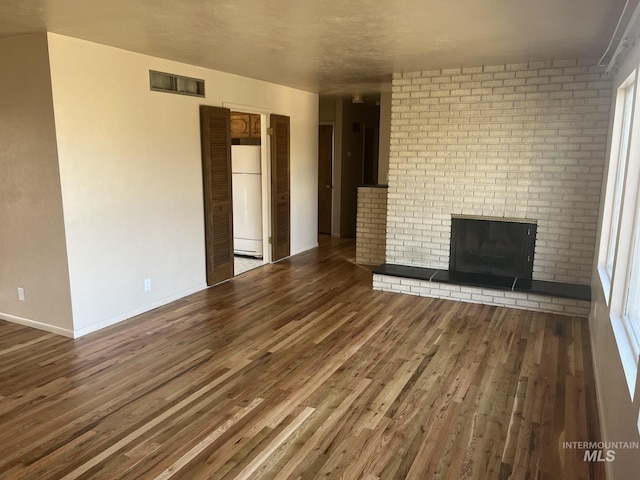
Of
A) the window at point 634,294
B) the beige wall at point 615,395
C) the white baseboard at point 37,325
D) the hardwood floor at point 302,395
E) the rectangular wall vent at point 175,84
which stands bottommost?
the hardwood floor at point 302,395

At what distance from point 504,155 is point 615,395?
3181mm

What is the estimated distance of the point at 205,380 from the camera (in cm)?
324

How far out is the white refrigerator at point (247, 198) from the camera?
6.65 meters

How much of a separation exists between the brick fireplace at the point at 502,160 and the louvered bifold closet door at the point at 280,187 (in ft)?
5.70

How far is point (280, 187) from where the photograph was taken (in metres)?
6.63

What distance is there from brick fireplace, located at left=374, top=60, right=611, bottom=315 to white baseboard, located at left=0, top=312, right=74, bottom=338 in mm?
3206

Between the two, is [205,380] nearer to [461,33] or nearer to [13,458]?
[13,458]

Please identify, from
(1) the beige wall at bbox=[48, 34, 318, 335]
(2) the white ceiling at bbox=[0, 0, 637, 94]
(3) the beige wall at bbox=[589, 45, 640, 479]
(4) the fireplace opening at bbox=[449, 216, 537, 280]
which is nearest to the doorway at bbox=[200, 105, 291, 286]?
(1) the beige wall at bbox=[48, 34, 318, 335]

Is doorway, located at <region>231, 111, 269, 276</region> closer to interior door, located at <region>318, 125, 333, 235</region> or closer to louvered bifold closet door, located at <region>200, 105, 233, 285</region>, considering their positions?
louvered bifold closet door, located at <region>200, 105, 233, 285</region>

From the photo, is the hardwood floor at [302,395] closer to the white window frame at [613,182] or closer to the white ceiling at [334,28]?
the white window frame at [613,182]

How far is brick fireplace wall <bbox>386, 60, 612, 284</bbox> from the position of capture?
4625 millimetres

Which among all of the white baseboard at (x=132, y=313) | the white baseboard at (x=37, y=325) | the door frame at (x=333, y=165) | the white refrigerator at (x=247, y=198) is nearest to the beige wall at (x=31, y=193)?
the white baseboard at (x=37, y=325)

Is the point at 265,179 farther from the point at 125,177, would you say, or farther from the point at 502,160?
the point at 502,160

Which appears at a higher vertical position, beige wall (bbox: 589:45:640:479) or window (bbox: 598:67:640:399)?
window (bbox: 598:67:640:399)
